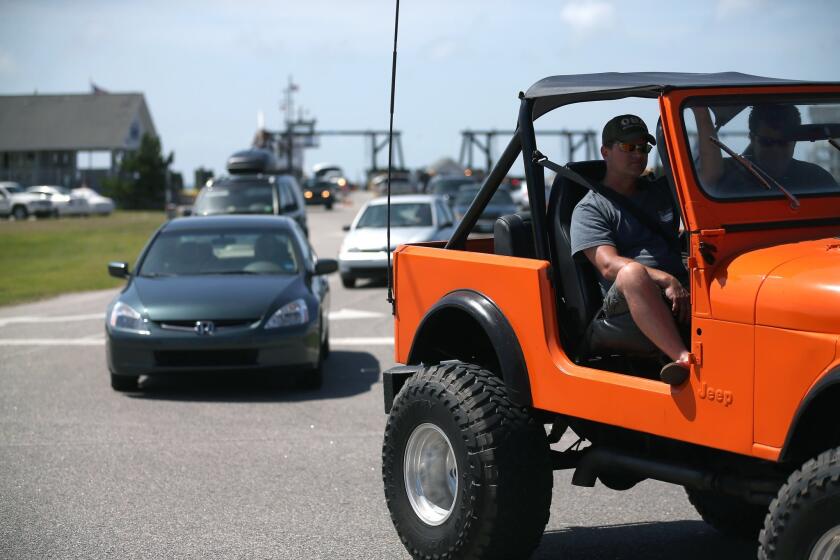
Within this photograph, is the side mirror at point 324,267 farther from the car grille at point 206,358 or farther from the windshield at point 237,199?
the windshield at point 237,199

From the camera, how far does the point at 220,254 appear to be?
12.0 m

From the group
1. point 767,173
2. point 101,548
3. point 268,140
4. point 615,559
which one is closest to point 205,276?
point 101,548

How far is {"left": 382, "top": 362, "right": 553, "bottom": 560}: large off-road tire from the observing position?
502 cm

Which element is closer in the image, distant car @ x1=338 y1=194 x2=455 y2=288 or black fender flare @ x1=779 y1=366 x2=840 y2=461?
black fender flare @ x1=779 y1=366 x2=840 y2=461

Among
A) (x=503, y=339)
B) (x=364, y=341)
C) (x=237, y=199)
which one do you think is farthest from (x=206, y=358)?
(x=237, y=199)

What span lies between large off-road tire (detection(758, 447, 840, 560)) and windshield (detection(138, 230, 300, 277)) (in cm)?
819

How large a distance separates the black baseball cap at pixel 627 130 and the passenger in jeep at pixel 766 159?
1.06 ft

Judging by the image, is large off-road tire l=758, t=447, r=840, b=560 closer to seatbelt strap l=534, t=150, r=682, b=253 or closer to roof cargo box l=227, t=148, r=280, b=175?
seatbelt strap l=534, t=150, r=682, b=253

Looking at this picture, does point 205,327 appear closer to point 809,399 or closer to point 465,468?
point 465,468

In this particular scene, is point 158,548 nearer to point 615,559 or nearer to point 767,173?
point 615,559

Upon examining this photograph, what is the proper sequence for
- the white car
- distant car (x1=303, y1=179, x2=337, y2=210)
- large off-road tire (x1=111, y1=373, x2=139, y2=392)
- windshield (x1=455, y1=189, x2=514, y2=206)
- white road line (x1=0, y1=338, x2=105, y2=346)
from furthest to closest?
distant car (x1=303, y1=179, x2=337, y2=210) → the white car → windshield (x1=455, y1=189, x2=514, y2=206) → white road line (x1=0, y1=338, x2=105, y2=346) → large off-road tire (x1=111, y1=373, x2=139, y2=392)

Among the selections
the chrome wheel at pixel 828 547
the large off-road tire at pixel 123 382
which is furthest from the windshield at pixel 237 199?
the chrome wheel at pixel 828 547

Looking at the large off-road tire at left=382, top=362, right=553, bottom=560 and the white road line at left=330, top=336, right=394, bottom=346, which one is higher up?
the large off-road tire at left=382, top=362, right=553, bottom=560

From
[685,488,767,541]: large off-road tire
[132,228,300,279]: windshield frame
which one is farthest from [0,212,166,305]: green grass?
[685,488,767,541]: large off-road tire
